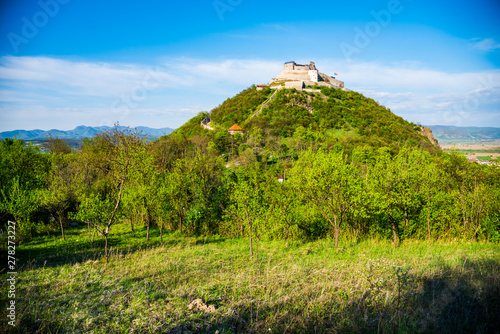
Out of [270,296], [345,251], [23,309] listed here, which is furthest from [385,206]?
[23,309]

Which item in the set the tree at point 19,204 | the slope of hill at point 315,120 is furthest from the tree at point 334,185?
the slope of hill at point 315,120

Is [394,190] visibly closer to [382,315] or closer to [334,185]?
[334,185]

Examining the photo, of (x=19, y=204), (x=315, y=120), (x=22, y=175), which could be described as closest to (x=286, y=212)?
(x=19, y=204)

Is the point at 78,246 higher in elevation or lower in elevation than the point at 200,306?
lower

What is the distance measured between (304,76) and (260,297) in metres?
134

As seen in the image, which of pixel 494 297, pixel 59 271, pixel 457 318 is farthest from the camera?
pixel 59 271

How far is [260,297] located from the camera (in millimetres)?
8344

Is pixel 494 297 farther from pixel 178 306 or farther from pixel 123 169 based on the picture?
pixel 123 169

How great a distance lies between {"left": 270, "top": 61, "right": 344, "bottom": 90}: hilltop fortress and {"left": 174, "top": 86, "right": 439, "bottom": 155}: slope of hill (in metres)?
12.1

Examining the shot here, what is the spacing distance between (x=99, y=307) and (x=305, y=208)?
1524cm

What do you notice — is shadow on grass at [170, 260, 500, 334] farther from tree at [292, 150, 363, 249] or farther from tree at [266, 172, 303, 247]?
tree at [292, 150, 363, 249]

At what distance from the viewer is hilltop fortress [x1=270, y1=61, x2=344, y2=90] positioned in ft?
411

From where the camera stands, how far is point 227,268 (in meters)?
12.0

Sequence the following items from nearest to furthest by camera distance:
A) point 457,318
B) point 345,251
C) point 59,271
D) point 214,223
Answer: point 457,318, point 59,271, point 345,251, point 214,223
